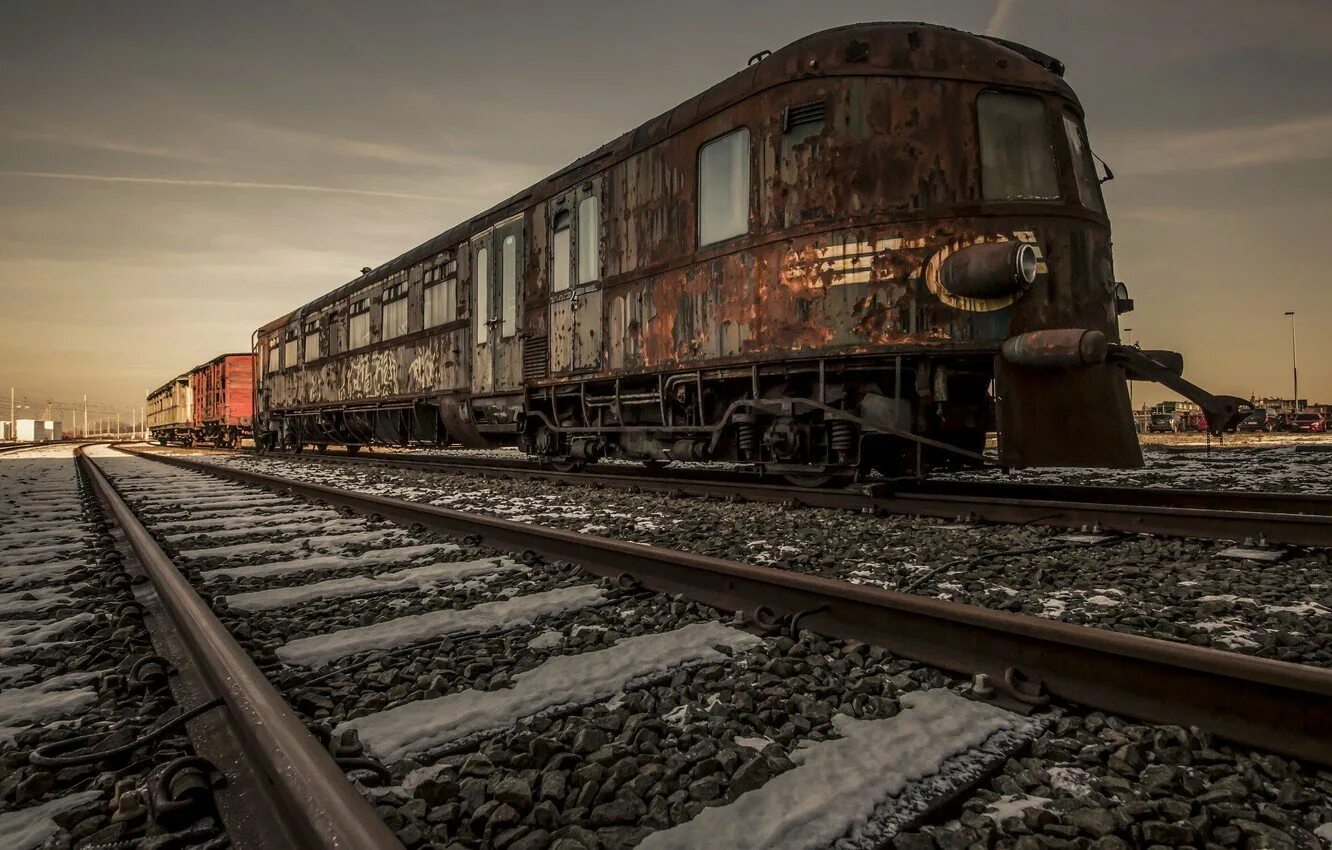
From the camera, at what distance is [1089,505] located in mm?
4559

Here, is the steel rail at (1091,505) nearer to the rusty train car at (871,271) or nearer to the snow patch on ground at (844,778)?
the rusty train car at (871,271)

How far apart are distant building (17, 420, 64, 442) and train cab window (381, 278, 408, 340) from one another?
3200 inches

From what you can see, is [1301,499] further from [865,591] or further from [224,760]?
[224,760]

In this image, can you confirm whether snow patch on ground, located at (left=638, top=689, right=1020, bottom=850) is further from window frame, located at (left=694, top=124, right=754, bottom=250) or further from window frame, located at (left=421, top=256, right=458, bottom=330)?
window frame, located at (left=421, top=256, right=458, bottom=330)

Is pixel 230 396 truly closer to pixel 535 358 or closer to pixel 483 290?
pixel 483 290

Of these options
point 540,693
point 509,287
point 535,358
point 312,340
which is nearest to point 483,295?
point 509,287

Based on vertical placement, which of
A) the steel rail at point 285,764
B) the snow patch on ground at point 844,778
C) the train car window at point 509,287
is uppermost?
the train car window at point 509,287

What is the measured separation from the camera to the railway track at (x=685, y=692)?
141cm

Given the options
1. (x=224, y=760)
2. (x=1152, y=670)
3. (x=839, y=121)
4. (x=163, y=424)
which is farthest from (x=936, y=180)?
(x=163, y=424)

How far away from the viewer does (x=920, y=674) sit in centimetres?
206

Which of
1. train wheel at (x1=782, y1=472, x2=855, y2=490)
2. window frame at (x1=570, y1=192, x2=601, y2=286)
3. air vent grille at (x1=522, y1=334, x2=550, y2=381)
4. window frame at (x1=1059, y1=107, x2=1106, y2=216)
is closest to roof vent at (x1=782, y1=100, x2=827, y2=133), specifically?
window frame at (x1=1059, y1=107, x2=1106, y2=216)

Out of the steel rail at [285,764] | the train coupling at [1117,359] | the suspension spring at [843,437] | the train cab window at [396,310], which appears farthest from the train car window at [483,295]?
the steel rail at [285,764]

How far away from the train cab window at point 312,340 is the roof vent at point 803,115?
1416 centimetres

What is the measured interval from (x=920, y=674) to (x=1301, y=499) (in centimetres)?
451
